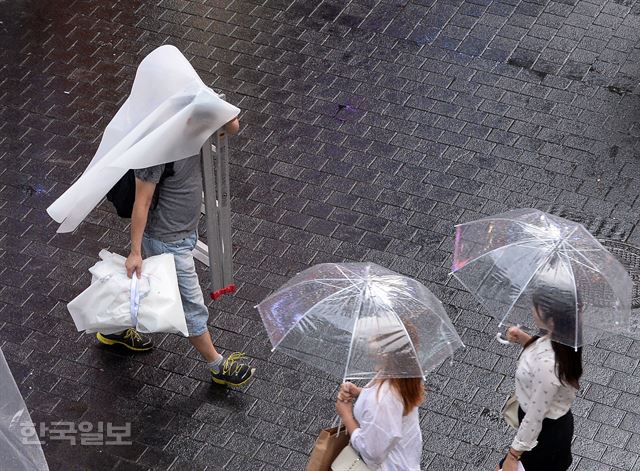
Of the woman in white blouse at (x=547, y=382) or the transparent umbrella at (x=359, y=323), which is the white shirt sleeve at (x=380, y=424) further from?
the woman in white blouse at (x=547, y=382)

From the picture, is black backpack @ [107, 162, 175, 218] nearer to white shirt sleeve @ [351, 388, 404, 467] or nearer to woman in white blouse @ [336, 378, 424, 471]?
woman in white blouse @ [336, 378, 424, 471]

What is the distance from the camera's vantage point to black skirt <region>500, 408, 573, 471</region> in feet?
18.9

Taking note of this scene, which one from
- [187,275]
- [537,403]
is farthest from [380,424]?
[187,275]

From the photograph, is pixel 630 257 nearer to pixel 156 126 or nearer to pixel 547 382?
pixel 547 382

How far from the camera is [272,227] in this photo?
8.52 m

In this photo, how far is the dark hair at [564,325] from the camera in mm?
5410

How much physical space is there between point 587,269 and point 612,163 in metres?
3.68

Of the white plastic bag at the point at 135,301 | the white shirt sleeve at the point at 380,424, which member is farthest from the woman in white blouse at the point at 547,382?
the white plastic bag at the point at 135,301

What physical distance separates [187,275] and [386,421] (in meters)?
2.08

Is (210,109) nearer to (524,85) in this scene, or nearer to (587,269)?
(587,269)

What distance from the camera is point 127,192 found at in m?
6.59

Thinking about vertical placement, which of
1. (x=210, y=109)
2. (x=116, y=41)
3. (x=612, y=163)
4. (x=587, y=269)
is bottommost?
(x=612, y=163)

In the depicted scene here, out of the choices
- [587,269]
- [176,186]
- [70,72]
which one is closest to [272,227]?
[176,186]

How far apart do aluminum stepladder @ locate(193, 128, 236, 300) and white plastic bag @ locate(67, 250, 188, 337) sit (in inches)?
24.4
